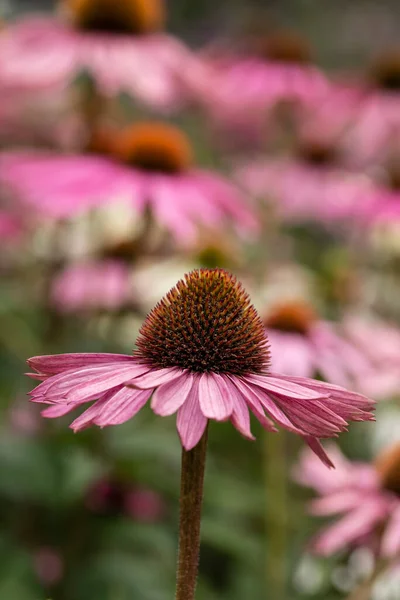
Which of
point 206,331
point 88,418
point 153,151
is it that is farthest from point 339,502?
point 153,151

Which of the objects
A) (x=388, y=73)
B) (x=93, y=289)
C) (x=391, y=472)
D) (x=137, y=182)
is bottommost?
(x=391, y=472)

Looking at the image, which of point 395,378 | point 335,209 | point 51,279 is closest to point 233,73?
point 335,209

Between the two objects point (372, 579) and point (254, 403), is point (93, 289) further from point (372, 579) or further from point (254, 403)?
point (254, 403)

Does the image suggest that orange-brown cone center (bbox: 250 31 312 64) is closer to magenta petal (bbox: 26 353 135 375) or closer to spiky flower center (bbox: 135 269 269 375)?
spiky flower center (bbox: 135 269 269 375)

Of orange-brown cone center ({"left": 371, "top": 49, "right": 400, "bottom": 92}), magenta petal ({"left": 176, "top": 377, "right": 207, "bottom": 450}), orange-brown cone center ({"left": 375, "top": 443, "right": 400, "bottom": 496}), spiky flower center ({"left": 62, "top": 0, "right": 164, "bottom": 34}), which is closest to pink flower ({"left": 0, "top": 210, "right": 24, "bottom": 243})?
spiky flower center ({"left": 62, "top": 0, "right": 164, "bottom": 34})

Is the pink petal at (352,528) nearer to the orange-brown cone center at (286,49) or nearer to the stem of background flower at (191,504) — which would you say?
the stem of background flower at (191,504)

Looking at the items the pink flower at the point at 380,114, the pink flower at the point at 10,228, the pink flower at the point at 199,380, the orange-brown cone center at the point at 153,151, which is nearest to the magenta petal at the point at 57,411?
the pink flower at the point at 199,380
